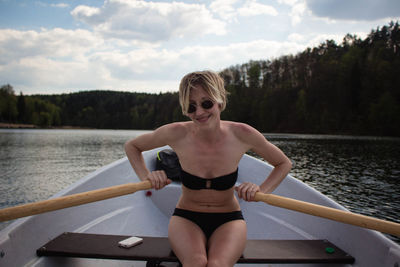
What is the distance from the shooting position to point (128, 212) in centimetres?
332

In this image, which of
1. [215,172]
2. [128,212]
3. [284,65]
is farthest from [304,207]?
[284,65]

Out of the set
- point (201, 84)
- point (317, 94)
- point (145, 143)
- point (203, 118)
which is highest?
point (317, 94)

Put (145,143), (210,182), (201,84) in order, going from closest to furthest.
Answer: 1. (201,84)
2. (210,182)
3. (145,143)

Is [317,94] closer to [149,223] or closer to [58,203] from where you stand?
[149,223]

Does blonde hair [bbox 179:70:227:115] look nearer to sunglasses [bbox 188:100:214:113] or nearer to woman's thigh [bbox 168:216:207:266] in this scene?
sunglasses [bbox 188:100:214:113]

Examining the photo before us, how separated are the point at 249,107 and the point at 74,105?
3066 inches

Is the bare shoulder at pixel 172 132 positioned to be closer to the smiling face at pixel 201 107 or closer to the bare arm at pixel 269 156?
the smiling face at pixel 201 107

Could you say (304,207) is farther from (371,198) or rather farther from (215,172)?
(371,198)

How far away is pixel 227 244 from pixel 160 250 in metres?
0.53

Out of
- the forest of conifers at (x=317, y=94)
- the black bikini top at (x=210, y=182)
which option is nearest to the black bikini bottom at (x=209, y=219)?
the black bikini top at (x=210, y=182)

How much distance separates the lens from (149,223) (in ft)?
11.0

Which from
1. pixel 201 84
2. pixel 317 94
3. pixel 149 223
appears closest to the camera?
pixel 201 84

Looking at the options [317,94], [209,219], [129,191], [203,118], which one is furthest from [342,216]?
[317,94]

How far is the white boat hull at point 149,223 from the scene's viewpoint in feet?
6.25
